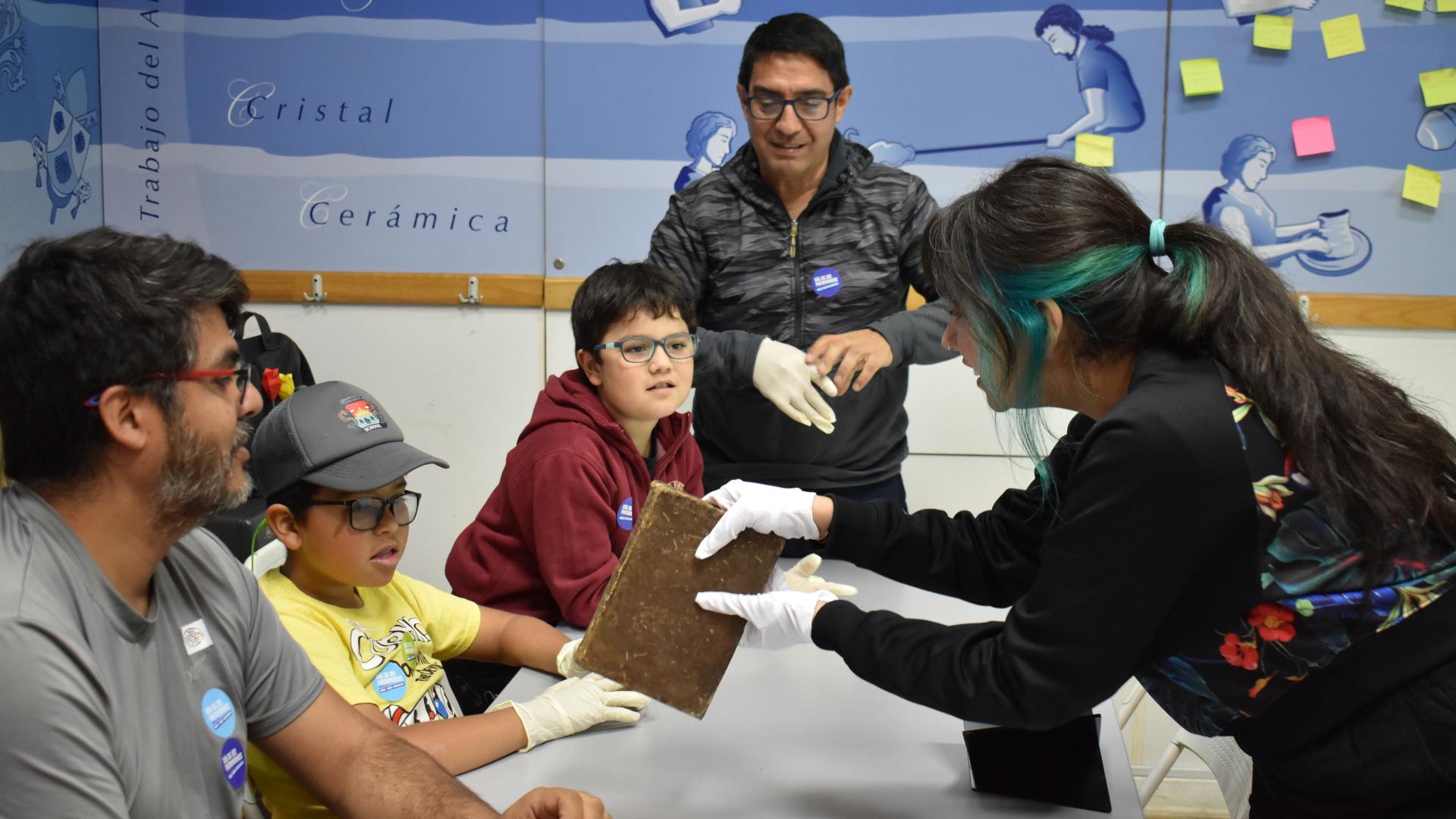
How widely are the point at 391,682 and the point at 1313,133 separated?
279 centimetres

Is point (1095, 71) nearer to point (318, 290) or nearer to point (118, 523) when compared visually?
point (318, 290)

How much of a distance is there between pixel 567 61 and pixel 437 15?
1.26ft

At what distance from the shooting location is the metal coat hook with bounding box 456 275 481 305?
3.20 m

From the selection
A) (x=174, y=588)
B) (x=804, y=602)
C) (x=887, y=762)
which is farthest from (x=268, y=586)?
(x=887, y=762)

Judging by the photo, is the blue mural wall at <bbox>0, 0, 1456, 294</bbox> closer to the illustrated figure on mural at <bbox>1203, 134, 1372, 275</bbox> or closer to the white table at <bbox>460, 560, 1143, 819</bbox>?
the illustrated figure on mural at <bbox>1203, 134, 1372, 275</bbox>

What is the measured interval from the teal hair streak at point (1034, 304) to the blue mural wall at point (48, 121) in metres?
2.55

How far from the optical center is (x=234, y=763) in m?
1.16

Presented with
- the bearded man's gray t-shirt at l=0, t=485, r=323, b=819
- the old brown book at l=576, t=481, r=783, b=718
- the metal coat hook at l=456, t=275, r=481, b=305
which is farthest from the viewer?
the metal coat hook at l=456, t=275, r=481, b=305

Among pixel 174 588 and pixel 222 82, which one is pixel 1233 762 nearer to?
pixel 174 588

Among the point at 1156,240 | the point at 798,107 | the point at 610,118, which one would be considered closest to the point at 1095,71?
the point at 798,107

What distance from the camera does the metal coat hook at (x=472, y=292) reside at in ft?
10.5

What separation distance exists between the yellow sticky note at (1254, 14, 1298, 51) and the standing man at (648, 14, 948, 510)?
1.29m

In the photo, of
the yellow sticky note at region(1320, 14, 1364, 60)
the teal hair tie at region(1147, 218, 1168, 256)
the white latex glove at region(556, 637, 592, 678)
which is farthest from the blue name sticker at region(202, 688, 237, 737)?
the yellow sticky note at region(1320, 14, 1364, 60)

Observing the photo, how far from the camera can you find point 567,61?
313 centimetres
